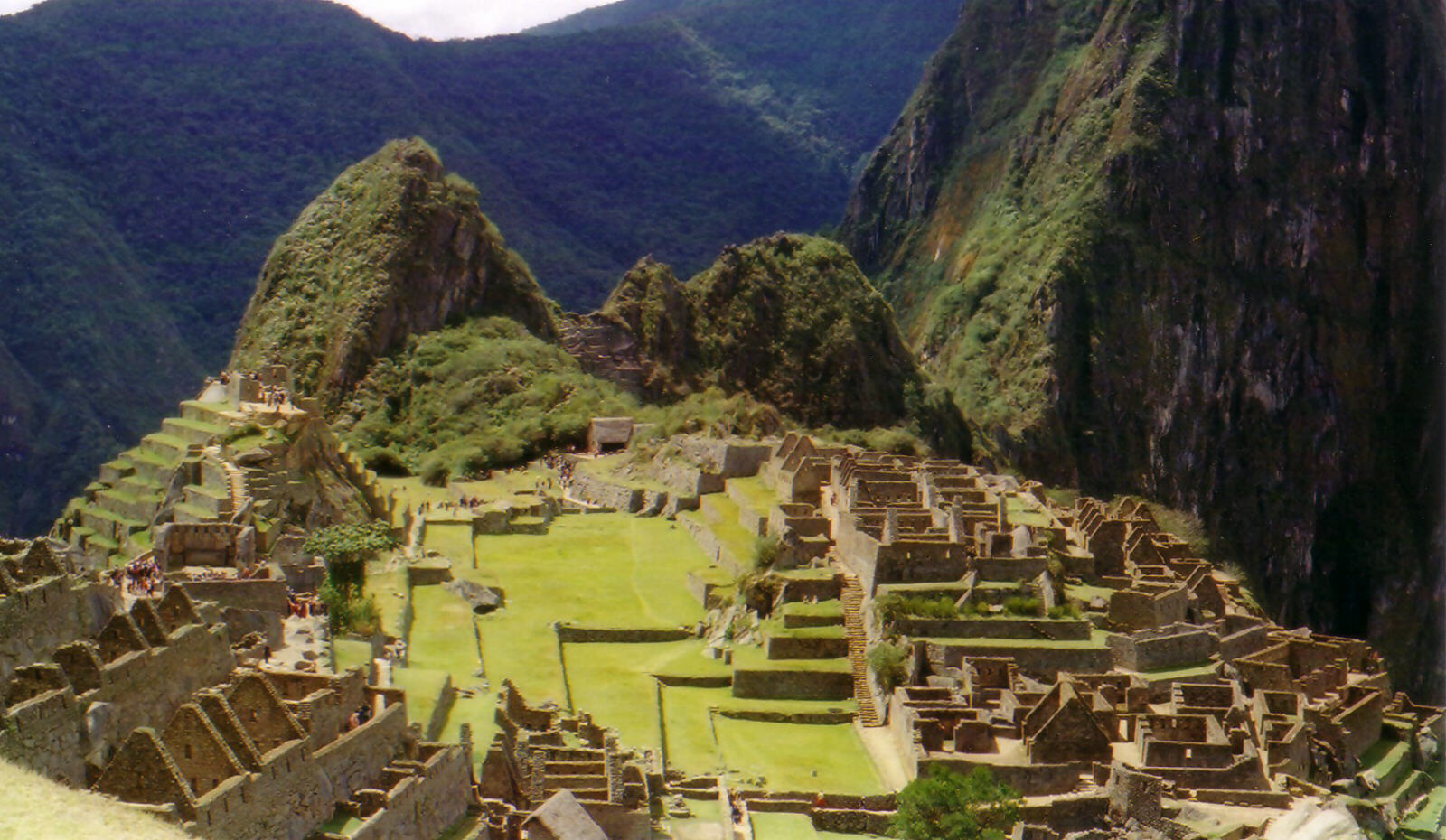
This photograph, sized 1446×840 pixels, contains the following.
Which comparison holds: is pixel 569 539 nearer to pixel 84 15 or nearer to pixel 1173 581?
pixel 1173 581

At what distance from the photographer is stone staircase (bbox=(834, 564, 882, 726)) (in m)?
47.4

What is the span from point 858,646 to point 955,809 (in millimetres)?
9660

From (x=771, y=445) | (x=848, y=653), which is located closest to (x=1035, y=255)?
(x=771, y=445)

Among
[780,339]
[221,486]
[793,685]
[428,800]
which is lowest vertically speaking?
[793,685]

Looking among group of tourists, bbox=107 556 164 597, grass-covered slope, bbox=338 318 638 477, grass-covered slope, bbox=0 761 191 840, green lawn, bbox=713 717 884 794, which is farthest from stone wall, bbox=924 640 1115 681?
grass-covered slope, bbox=338 318 638 477

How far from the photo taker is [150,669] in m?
28.5

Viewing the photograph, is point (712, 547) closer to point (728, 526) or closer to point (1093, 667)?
point (728, 526)

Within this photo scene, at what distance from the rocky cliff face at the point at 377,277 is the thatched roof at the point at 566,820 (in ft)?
239

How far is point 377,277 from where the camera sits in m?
110

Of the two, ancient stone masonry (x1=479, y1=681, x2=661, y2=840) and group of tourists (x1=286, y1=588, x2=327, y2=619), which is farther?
group of tourists (x1=286, y1=588, x2=327, y2=619)

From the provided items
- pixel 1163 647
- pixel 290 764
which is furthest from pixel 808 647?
pixel 290 764

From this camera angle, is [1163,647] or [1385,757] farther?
[1385,757]

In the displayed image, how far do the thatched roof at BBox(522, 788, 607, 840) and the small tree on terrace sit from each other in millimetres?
9209

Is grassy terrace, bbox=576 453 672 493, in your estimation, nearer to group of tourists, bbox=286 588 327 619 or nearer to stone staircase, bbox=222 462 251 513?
stone staircase, bbox=222 462 251 513
